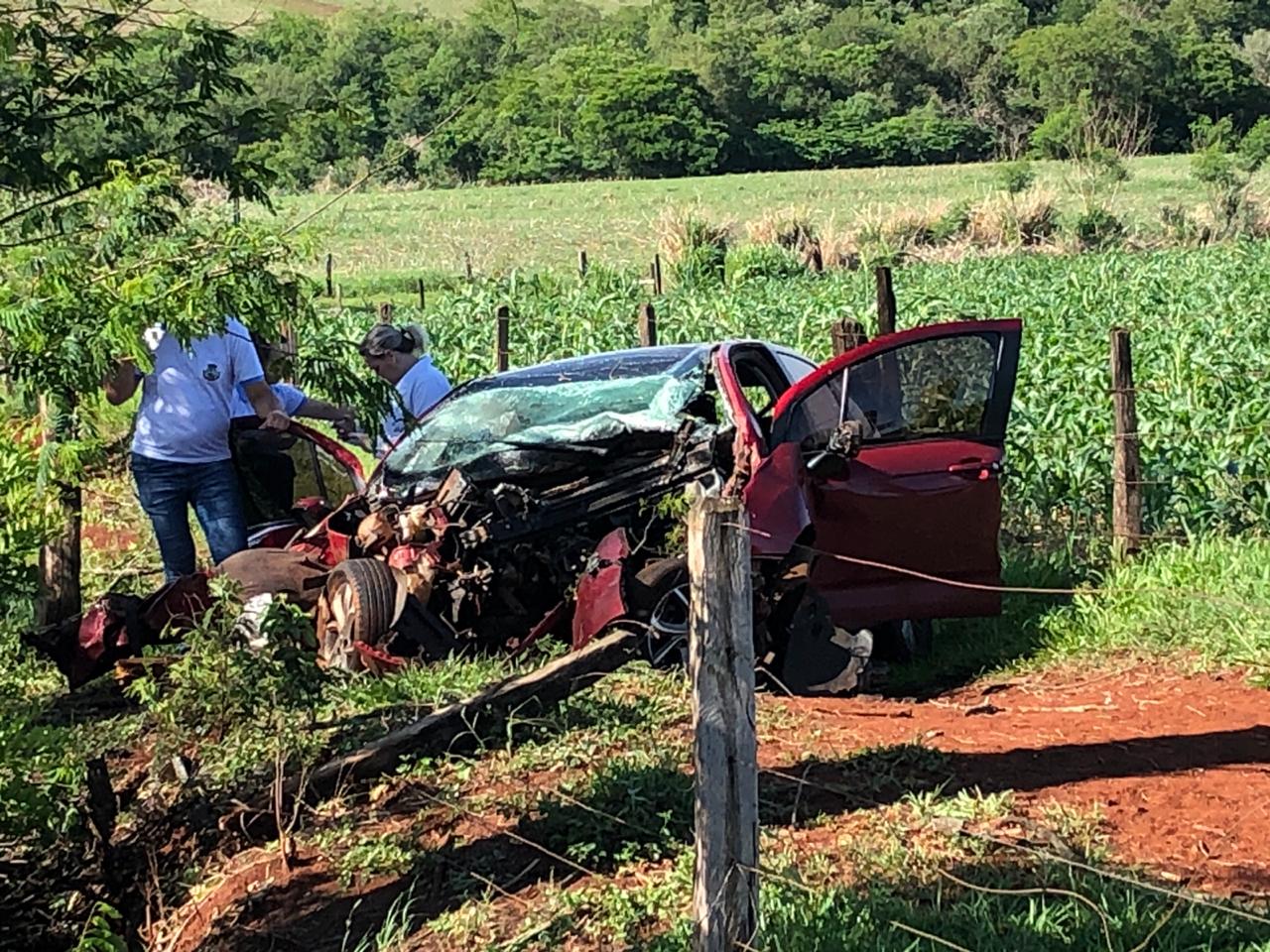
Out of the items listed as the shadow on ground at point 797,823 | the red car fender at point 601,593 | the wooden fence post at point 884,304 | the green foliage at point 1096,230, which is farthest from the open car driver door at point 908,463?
the green foliage at point 1096,230

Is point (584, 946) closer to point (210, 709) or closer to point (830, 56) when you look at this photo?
point (210, 709)

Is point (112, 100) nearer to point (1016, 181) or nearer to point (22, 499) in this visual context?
point (22, 499)

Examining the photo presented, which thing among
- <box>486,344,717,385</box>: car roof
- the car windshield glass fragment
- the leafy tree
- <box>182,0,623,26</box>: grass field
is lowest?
the car windshield glass fragment

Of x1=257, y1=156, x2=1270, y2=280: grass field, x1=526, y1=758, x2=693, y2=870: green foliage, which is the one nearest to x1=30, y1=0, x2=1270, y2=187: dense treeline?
x1=257, y1=156, x2=1270, y2=280: grass field

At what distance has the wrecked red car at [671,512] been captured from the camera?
6.38 meters

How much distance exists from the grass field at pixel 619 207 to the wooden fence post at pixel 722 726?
31237 mm

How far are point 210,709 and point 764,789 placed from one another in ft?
6.26

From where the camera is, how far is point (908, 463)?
697 cm

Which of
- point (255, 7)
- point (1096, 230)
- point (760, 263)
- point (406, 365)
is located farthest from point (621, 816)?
point (1096, 230)

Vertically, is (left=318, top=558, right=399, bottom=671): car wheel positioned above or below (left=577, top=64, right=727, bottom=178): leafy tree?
below

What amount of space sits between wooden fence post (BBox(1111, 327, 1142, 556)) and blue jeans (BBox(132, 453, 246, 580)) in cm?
476

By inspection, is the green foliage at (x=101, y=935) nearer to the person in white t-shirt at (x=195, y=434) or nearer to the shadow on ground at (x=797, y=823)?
the shadow on ground at (x=797, y=823)

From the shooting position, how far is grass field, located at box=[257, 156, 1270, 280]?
41688 mm

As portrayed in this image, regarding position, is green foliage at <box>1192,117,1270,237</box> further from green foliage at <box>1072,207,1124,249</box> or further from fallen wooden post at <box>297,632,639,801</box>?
fallen wooden post at <box>297,632,639,801</box>
